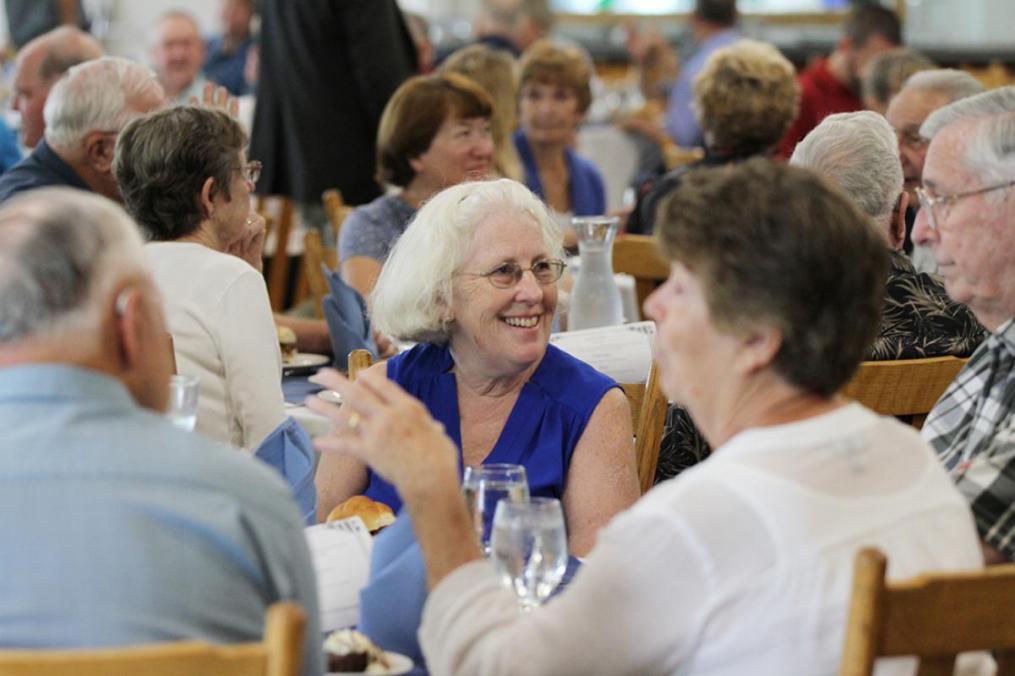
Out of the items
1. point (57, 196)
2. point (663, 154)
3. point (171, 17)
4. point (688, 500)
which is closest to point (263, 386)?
point (57, 196)

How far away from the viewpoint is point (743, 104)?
498 cm

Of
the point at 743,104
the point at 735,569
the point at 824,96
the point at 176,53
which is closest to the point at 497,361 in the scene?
the point at 735,569

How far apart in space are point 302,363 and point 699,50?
5.03 meters

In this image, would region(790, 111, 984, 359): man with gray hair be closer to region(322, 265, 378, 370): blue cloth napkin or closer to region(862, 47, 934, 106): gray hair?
region(322, 265, 378, 370): blue cloth napkin

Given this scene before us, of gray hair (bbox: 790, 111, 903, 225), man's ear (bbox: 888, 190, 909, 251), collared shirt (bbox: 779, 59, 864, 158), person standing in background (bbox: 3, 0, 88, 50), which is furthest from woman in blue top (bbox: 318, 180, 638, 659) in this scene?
person standing in background (bbox: 3, 0, 88, 50)

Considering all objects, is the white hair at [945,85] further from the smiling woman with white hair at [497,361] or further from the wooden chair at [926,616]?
the wooden chair at [926,616]

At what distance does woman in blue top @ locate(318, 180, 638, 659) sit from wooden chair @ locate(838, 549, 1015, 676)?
3.53 feet

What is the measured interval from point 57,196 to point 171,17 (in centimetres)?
712

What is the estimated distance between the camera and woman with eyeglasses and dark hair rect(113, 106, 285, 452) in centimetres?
294

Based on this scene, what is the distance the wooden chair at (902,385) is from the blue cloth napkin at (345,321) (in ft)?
4.84

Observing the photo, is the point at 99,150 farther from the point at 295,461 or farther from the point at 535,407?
the point at 535,407

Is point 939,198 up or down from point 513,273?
up

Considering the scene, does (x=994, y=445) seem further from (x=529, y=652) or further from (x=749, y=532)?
(x=529, y=652)

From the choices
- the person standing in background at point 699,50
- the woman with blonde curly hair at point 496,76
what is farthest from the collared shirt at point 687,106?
the woman with blonde curly hair at point 496,76
